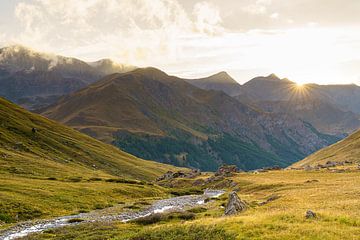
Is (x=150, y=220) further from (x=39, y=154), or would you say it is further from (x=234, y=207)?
(x=39, y=154)

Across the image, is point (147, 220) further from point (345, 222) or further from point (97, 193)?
point (97, 193)

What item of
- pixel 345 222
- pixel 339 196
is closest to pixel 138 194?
pixel 339 196

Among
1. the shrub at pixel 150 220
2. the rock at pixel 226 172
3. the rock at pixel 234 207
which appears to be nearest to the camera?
the rock at pixel 234 207

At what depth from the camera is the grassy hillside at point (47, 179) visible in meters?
69.4

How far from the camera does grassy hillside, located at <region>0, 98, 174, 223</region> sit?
228 feet

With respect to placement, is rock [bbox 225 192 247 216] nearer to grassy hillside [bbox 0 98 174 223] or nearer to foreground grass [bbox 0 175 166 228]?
foreground grass [bbox 0 175 166 228]

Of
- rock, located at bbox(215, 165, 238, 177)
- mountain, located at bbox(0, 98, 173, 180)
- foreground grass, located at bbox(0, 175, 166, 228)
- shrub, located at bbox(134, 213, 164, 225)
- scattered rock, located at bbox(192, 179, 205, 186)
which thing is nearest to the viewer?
shrub, located at bbox(134, 213, 164, 225)

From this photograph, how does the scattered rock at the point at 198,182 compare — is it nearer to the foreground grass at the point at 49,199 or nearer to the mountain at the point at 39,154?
the mountain at the point at 39,154

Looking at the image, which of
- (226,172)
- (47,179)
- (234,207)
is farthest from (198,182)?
(234,207)

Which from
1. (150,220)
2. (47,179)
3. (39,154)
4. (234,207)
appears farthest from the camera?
(39,154)

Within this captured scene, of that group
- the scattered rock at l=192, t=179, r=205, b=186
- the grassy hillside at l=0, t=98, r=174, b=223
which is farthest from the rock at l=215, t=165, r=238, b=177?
the grassy hillside at l=0, t=98, r=174, b=223

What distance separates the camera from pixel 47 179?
105 metres

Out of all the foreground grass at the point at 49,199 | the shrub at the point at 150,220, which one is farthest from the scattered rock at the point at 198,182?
the shrub at the point at 150,220

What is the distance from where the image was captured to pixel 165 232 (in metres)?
36.9
